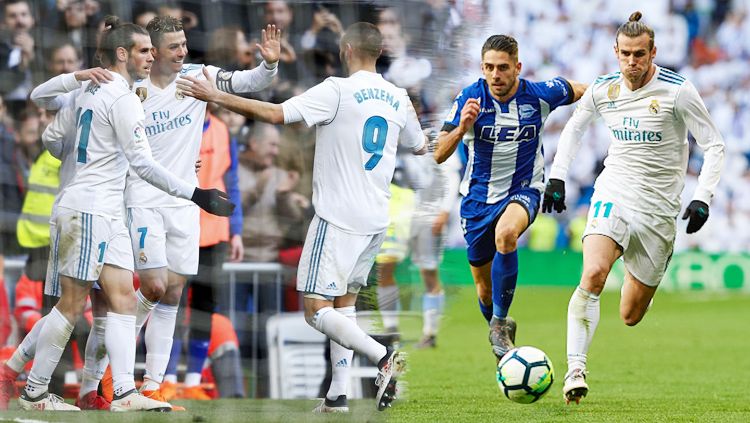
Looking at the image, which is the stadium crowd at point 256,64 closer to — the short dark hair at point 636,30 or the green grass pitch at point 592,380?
the short dark hair at point 636,30

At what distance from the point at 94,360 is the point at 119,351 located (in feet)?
1.67

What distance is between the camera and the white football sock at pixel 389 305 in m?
8.05

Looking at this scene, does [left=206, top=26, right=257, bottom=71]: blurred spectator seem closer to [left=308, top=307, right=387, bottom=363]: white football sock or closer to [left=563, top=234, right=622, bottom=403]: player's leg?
[left=308, top=307, right=387, bottom=363]: white football sock

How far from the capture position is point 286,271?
870cm

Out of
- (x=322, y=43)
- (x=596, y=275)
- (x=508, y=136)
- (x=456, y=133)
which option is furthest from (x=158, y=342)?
(x=508, y=136)

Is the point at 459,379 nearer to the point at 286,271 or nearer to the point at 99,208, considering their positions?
the point at 286,271

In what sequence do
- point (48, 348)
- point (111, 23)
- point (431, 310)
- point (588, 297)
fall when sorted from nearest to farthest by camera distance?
point (48, 348), point (111, 23), point (588, 297), point (431, 310)

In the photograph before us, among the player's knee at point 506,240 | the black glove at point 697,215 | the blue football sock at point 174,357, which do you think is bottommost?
the blue football sock at point 174,357

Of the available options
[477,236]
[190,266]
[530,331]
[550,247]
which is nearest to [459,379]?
[477,236]

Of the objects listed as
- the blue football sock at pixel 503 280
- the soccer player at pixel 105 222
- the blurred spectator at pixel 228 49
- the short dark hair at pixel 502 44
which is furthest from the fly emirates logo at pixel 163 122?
the blue football sock at pixel 503 280

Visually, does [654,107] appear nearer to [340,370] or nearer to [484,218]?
[484,218]

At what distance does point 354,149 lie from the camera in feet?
21.7

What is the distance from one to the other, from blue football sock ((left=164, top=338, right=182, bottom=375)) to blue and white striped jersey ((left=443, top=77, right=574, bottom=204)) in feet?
7.51

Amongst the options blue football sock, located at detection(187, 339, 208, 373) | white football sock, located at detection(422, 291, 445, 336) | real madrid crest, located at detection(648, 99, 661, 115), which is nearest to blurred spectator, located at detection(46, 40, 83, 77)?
blue football sock, located at detection(187, 339, 208, 373)
